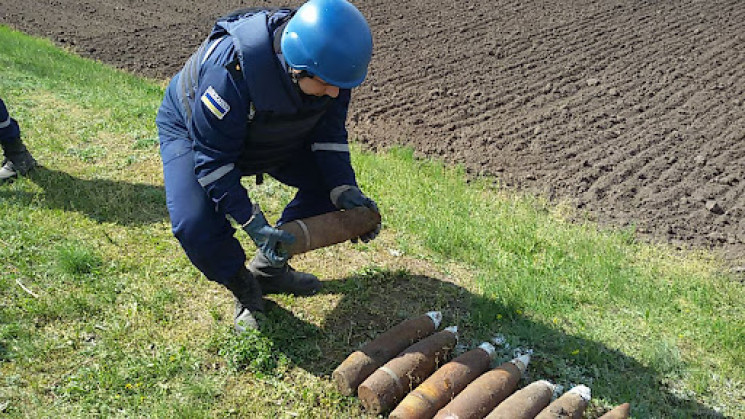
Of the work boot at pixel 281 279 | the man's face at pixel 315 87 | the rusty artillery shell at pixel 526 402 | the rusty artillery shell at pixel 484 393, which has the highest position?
the man's face at pixel 315 87

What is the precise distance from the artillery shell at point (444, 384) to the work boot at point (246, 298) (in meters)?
1.08

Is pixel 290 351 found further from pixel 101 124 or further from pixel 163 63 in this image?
pixel 163 63

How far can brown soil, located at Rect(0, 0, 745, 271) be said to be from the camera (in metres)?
6.03

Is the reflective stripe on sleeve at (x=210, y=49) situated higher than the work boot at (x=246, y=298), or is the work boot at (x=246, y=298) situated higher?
the reflective stripe on sleeve at (x=210, y=49)

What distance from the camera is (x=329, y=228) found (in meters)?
3.62

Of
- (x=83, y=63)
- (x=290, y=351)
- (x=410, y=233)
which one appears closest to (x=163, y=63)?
(x=83, y=63)

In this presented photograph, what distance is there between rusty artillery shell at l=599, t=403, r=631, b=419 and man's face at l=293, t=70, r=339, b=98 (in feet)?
6.82

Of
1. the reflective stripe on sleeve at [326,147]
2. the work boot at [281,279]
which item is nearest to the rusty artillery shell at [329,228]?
the reflective stripe on sleeve at [326,147]

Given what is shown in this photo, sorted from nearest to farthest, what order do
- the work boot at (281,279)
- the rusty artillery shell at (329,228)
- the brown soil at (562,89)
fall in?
the rusty artillery shell at (329,228)
the work boot at (281,279)
the brown soil at (562,89)

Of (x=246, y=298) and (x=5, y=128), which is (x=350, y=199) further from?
(x=5, y=128)

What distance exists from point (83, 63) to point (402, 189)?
6.19 m

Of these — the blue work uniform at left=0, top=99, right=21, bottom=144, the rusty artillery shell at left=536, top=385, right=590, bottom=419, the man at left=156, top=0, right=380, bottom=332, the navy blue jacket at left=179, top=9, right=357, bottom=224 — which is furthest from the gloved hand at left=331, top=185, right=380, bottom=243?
the blue work uniform at left=0, top=99, right=21, bottom=144

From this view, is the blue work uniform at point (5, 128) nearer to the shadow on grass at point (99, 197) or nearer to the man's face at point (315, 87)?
the shadow on grass at point (99, 197)

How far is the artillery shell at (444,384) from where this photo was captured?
3.12 m
